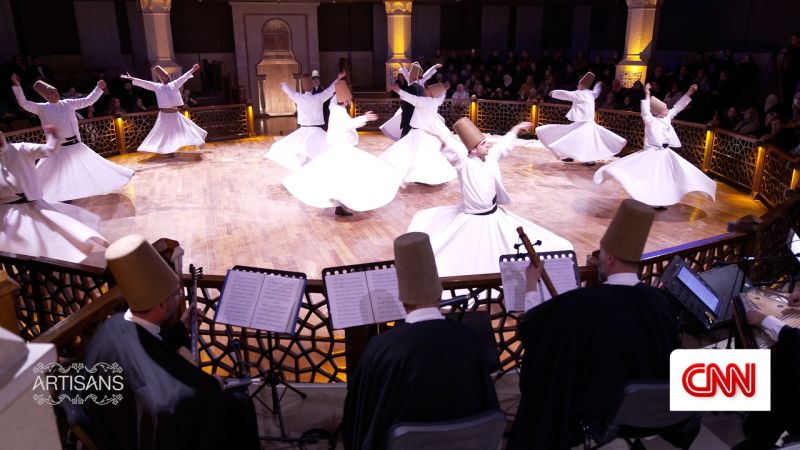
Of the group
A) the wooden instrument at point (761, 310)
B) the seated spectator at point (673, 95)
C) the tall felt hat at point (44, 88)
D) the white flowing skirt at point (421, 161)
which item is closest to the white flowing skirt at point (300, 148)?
the white flowing skirt at point (421, 161)

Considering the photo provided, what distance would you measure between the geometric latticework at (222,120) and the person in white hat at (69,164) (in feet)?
14.2

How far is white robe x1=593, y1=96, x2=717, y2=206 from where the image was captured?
738 cm

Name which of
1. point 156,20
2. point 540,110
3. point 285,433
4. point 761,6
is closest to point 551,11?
point 761,6

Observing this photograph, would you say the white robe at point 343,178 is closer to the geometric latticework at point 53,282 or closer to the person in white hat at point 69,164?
the person in white hat at point 69,164

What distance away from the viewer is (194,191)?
8703 mm

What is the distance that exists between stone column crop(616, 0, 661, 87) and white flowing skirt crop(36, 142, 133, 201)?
413 inches

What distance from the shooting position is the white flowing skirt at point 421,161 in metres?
8.47

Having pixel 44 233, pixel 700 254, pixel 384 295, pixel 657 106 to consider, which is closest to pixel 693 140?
pixel 657 106

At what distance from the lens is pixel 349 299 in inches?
119

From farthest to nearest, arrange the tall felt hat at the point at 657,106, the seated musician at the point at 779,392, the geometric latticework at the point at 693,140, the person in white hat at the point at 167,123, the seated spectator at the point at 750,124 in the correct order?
the person in white hat at the point at 167,123 < the geometric latticework at the point at 693,140 < the seated spectator at the point at 750,124 < the tall felt hat at the point at 657,106 < the seated musician at the point at 779,392

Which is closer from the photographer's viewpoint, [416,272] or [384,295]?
[416,272]

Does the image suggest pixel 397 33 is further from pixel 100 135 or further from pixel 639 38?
pixel 100 135

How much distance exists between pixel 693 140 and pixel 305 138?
6.18 meters

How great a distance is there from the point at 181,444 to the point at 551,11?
65.1ft
